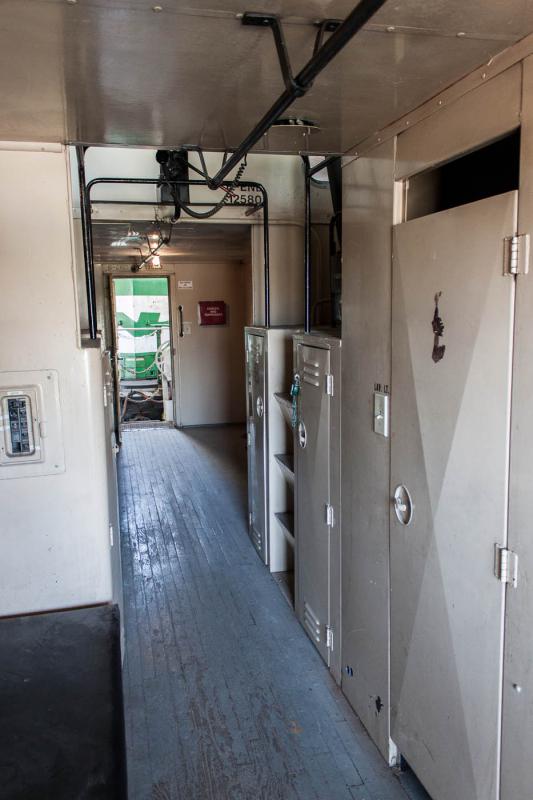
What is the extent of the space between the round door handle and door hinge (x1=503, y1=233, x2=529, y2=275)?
0.83 meters

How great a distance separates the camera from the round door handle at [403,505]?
78.2 inches

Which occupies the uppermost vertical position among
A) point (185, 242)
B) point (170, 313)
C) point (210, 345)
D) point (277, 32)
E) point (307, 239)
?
point (185, 242)

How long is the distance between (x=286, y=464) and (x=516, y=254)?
232cm

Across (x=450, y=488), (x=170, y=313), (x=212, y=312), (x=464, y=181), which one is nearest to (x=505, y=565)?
(x=450, y=488)

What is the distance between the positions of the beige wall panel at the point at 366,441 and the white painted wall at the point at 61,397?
A: 3.20 feet

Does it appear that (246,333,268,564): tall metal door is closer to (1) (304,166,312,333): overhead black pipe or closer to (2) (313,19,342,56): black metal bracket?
(1) (304,166,312,333): overhead black pipe

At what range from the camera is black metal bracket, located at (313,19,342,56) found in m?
1.30

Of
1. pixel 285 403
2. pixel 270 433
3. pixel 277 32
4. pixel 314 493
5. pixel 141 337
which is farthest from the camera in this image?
pixel 141 337

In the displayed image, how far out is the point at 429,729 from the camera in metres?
1.92

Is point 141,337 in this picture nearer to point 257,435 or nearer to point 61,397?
point 257,435

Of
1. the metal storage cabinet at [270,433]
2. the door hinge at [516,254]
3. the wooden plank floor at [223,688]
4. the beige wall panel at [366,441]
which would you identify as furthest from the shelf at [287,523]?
the door hinge at [516,254]

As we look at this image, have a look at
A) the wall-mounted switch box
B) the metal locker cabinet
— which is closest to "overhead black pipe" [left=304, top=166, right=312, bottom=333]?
the metal locker cabinet

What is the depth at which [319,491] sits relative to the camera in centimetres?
283

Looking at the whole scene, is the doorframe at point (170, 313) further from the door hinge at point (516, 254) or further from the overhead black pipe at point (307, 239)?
the door hinge at point (516, 254)
